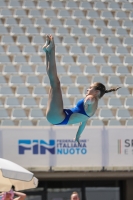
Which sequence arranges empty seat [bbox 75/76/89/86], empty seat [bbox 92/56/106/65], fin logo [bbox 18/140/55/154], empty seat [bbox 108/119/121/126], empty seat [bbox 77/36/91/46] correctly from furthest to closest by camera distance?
empty seat [bbox 77/36/91/46] → empty seat [bbox 92/56/106/65] → empty seat [bbox 75/76/89/86] → empty seat [bbox 108/119/121/126] → fin logo [bbox 18/140/55/154]

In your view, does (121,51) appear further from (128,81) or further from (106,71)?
(128,81)

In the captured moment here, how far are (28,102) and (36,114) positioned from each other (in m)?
0.54

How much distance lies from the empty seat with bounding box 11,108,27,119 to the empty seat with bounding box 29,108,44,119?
19cm

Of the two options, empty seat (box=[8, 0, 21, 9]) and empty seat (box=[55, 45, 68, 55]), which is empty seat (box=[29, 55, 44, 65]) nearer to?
empty seat (box=[55, 45, 68, 55])

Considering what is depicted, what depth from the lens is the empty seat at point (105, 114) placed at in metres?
13.9

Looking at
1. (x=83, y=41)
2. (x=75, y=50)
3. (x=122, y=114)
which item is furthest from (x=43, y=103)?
(x=83, y=41)

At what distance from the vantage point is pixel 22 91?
14469mm

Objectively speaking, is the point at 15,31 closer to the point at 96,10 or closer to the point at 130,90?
the point at 96,10

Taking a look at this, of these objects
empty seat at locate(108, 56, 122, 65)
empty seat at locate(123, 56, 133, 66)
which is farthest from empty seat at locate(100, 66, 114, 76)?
empty seat at locate(123, 56, 133, 66)

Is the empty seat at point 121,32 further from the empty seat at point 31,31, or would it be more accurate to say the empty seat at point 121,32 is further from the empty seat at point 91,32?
the empty seat at point 31,31

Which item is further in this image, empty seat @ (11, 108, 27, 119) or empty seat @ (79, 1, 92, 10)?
empty seat @ (79, 1, 92, 10)

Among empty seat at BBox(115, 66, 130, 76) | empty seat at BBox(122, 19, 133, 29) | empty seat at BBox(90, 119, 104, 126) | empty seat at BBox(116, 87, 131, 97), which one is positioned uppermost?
empty seat at BBox(122, 19, 133, 29)

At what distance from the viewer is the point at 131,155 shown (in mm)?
12336

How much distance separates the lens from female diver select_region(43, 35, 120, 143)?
426cm
